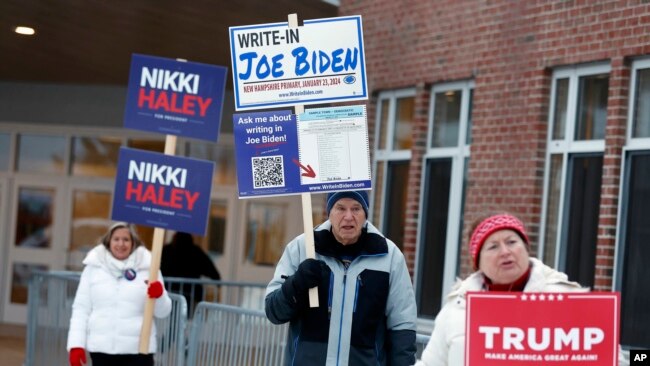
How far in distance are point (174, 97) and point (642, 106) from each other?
12.8 feet

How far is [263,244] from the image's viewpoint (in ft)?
60.2

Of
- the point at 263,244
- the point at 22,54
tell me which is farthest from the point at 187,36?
the point at 263,244

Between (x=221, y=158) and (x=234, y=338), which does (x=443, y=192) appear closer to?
(x=234, y=338)

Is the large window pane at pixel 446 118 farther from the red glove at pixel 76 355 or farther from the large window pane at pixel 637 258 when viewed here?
the red glove at pixel 76 355

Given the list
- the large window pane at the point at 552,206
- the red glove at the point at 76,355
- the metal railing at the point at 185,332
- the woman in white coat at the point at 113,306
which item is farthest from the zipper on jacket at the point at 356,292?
the large window pane at the point at 552,206

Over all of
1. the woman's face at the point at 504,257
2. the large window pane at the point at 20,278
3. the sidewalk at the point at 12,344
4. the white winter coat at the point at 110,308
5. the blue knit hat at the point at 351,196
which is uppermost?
the blue knit hat at the point at 351,196

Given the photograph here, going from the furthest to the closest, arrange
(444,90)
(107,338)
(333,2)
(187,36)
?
(187,36) < (333,2) < (444,90) < (107,338)

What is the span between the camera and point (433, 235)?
11.9 meters

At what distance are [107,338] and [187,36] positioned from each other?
23.3ft

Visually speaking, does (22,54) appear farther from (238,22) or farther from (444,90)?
(444,90)

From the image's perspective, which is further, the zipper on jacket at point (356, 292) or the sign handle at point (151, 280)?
the sign handle at point (151, 280)

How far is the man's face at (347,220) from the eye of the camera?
5664 millimetres

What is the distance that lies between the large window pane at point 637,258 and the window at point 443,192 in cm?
223

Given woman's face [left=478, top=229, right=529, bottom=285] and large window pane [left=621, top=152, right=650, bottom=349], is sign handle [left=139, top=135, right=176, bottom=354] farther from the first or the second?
woman's face [left=478, top=229, right=529, bottom=285]
